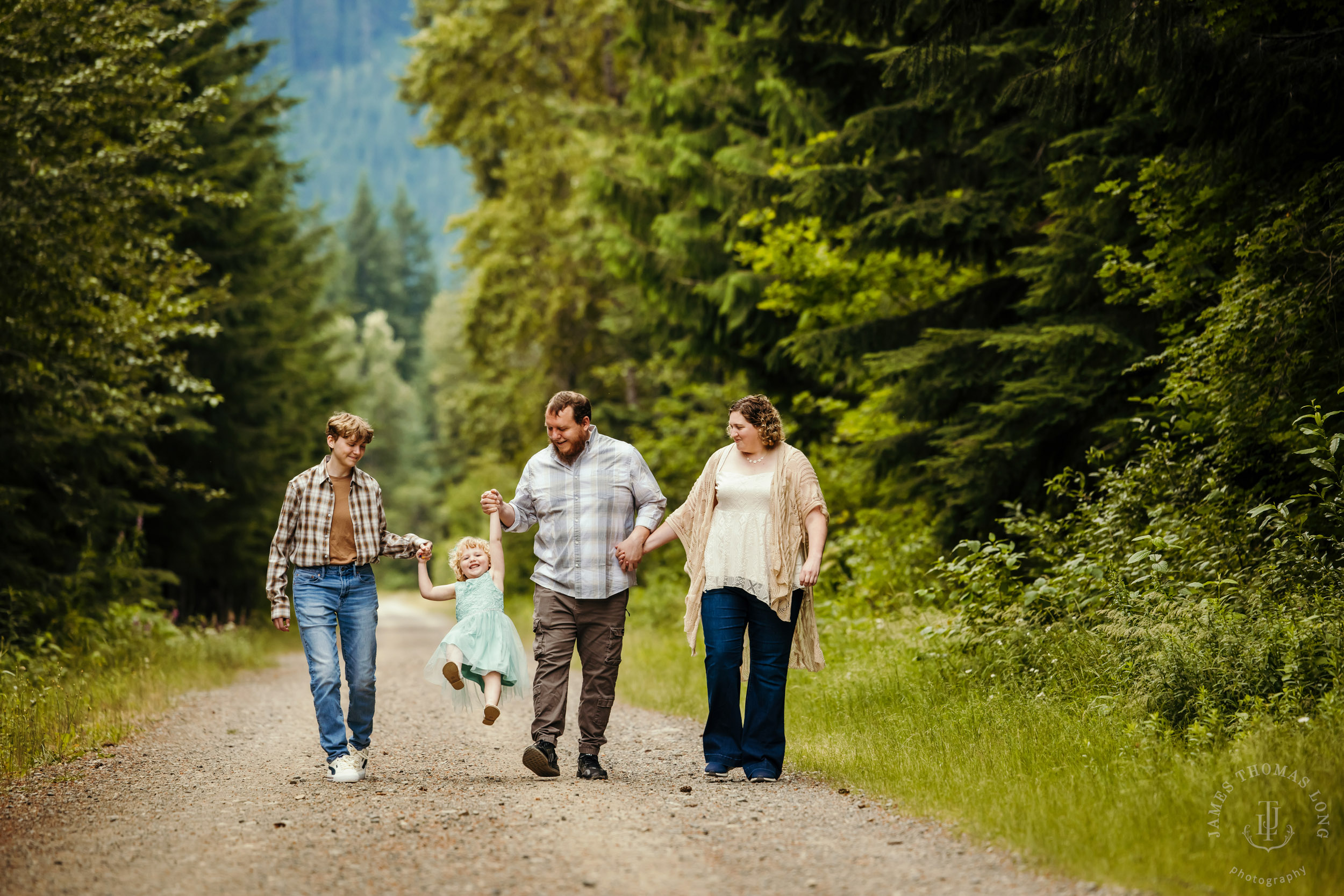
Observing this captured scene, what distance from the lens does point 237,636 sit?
17.9 metres

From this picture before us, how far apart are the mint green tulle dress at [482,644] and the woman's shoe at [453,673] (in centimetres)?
10

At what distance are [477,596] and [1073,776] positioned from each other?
3.55 metres

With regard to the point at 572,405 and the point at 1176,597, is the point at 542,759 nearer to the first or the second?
the point at 572,405

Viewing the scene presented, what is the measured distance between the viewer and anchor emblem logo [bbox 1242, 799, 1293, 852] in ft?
13.6

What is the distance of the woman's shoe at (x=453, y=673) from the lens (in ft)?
21.2

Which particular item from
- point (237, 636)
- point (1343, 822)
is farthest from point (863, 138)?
point (237, 636)

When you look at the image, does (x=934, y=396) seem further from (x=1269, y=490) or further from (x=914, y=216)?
(x=1269, y=490)

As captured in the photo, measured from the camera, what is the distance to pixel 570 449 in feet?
21.6

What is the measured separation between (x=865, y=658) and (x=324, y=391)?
21.3m

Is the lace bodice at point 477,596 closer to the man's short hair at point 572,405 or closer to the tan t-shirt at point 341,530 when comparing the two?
the tan t-shirt at point 341,530

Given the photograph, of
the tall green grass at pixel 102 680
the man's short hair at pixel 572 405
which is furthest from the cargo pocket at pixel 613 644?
the tall green grass at pixel 102 680

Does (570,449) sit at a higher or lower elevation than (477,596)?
higher

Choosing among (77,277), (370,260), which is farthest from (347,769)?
(370,260)

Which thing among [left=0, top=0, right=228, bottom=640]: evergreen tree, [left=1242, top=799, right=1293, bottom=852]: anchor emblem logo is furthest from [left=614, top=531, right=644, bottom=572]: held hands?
[left=0, top=0, right=228, bottom=640]: evergreen tree
